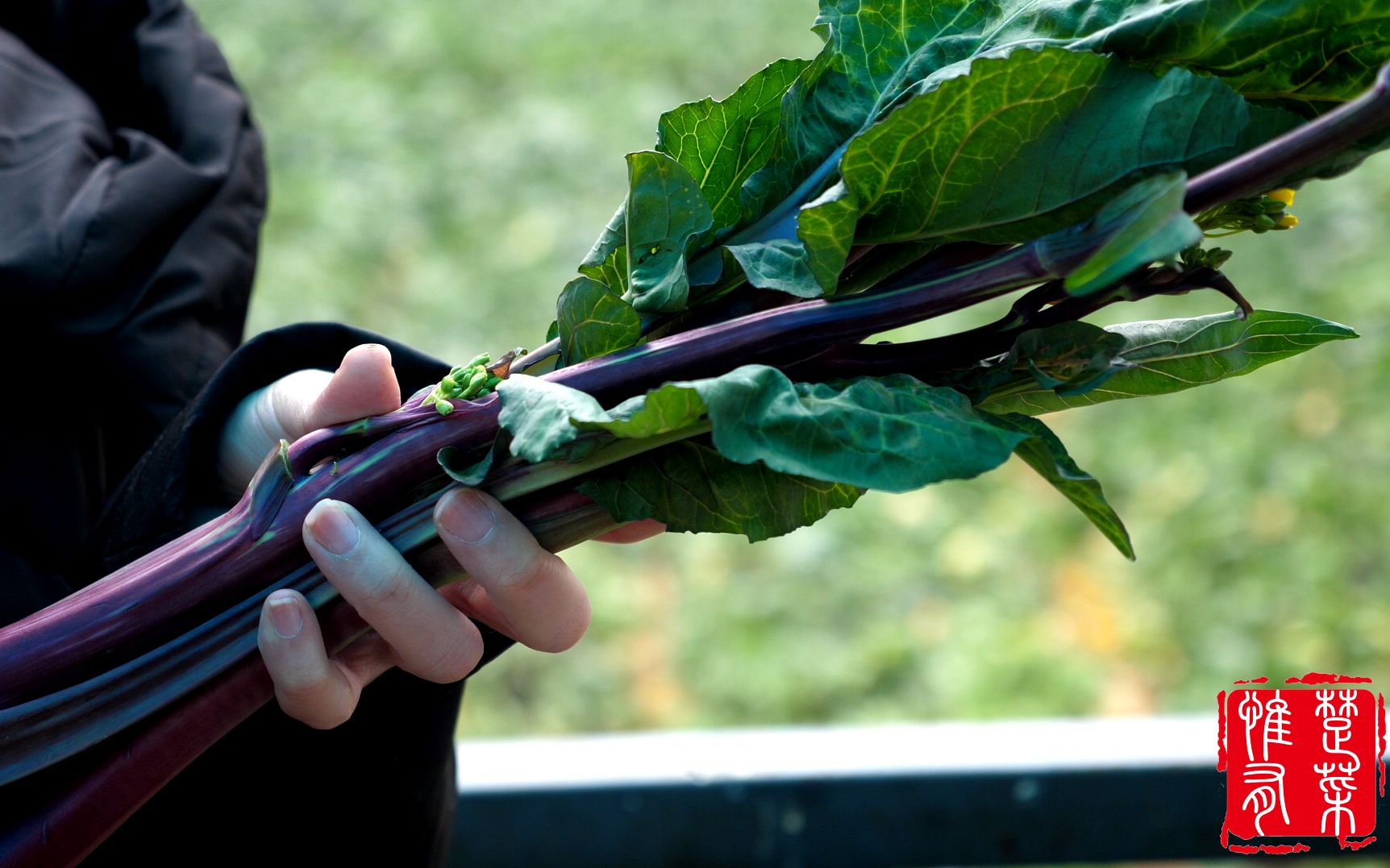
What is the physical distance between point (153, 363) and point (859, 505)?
169cm

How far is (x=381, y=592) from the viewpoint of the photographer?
71 cm

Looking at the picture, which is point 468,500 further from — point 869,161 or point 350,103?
point 350,103

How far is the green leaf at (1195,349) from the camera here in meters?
0.70

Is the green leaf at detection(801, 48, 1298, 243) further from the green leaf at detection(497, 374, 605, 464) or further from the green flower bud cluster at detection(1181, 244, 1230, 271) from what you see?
the green leaf at detection(497, 374, 605, 464)

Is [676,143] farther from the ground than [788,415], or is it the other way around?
[676,143]

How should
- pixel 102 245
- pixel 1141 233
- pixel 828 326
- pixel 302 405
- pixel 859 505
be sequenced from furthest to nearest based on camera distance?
pixel 859 505
pixel 102 245
pixel 302 405
pixel 828 326
pixel 1141 233

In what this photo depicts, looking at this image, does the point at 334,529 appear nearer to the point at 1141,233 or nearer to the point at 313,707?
the point at 313,707

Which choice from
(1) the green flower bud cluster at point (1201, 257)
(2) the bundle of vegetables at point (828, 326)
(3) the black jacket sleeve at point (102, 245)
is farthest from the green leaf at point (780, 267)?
(3) the black jacket sleeve at point (102, 245)

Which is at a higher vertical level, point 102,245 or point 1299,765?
point 102,245

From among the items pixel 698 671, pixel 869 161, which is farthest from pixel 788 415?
pixel 698 671

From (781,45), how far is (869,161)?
2762mm

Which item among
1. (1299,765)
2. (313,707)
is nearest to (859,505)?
(1299,765)

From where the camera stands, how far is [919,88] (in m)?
0.70

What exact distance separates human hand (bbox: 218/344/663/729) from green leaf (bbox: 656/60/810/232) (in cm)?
23
